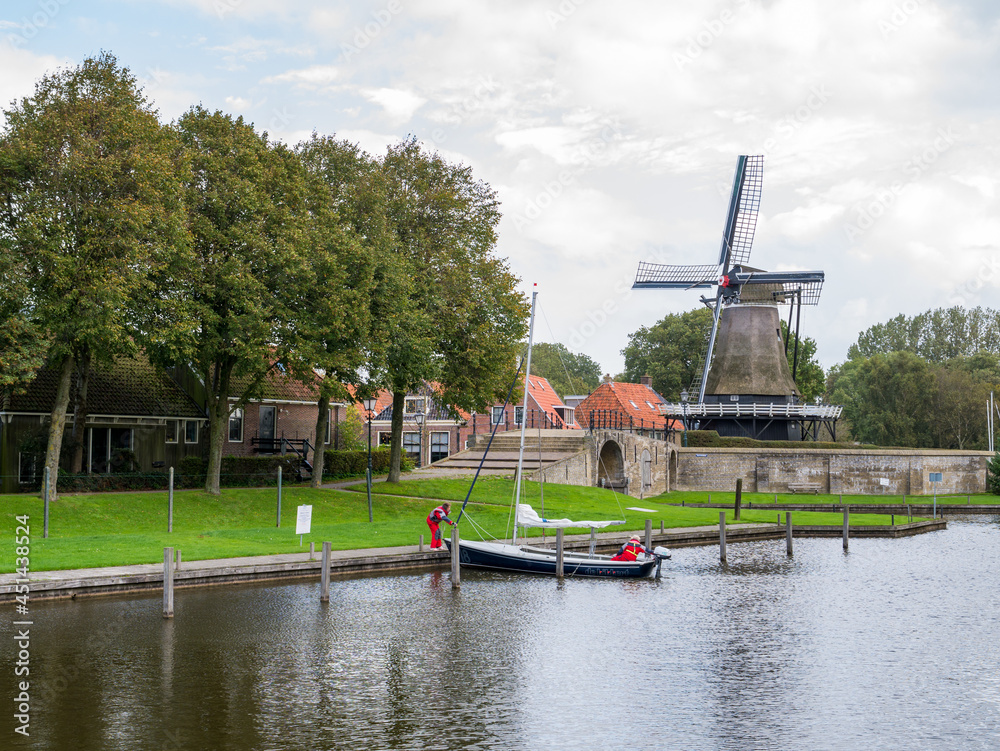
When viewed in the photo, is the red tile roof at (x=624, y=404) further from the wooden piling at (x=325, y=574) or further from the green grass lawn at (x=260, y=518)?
the wooden piling at (x=325, y=574)

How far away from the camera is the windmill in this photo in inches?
2960

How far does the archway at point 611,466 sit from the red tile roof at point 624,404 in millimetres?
10068

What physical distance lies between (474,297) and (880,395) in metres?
Answer: 66.2

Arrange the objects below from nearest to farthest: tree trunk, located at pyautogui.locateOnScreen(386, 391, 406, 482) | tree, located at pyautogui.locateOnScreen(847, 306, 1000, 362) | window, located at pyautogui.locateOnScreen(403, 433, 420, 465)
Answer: tree trunk, located at pyautogui.locateOnScreen(386, 391, 406, 482) → window, located at pyautogui.locateOnScreen(403, 433, 420, 465) → tree, located at pyautogui.locateOnScreen(847, 306, 1000, 362)

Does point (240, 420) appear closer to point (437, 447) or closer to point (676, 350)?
point (437, 447)

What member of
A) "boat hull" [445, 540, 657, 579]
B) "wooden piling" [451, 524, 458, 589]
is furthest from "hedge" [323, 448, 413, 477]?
"wooden piling" [451, 524, 458, 589]

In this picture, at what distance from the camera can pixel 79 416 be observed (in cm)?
4441

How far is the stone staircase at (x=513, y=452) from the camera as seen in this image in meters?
60.5

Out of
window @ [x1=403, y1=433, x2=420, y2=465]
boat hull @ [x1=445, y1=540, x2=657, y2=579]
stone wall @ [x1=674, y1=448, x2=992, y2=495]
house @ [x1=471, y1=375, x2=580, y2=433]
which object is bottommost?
boat hull @ [x1=445, y1=540, x2=657, y2=579]

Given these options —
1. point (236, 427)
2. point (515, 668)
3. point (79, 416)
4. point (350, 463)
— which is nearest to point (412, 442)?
point (350, 463)

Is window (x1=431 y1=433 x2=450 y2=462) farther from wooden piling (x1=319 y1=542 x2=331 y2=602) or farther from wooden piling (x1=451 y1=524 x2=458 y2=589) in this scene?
wooden piling (x1=319 y1=542 x2=331 y2=602)

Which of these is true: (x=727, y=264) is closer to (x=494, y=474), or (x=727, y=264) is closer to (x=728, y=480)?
(x=728, y=480)

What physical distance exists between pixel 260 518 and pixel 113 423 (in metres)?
11.0

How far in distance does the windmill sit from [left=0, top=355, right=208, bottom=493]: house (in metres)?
39.6
